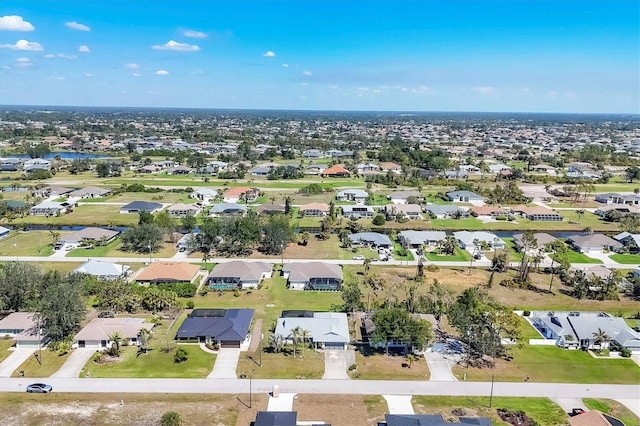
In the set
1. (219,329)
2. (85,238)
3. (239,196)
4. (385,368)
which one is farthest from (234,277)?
(239,196)

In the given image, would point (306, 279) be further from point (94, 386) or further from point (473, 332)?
point (94, 386)

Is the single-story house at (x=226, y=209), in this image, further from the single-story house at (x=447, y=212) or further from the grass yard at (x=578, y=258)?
the grass yard at (x=578, y=258)

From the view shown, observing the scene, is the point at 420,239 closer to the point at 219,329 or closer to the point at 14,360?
the point at 219,329

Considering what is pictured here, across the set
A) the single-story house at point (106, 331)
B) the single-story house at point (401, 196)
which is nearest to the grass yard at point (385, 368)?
the single-story house at point (106, 331)

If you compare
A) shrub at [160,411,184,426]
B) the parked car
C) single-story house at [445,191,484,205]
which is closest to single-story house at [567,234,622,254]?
single-story house at [445,191,484,205]

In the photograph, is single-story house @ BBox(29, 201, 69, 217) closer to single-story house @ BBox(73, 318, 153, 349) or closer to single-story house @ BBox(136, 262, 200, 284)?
single-story house @ BBox(136, 262, 200, 284)

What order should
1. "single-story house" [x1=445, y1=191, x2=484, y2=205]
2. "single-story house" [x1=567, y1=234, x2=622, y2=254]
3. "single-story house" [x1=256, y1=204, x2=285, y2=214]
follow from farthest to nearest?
1. "single-story house" [x1=445, y1=191, x2=484, y2=205]
2. "single-story house" [x1=256, y1=204, x2=285, y2=214]
3. "single-story house" [x1=567, y1=234, x2=622, y2=254]
